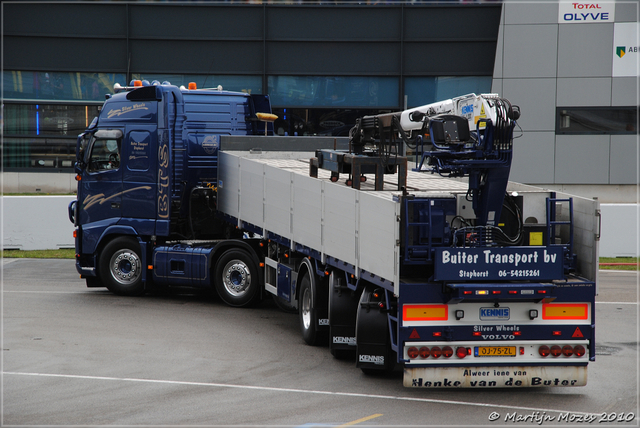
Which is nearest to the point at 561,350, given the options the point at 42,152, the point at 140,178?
the point at 140,178

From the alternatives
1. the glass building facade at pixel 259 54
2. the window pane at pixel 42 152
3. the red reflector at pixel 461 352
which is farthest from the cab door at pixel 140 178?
the window pane at pixel 42 152

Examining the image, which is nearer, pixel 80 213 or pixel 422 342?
pixel 422 342

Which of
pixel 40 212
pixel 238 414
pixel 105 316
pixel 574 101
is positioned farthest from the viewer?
→ pixel 574 101

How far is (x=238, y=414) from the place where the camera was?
8328mm

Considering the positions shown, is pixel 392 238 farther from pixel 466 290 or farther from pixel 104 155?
pixel 104 155

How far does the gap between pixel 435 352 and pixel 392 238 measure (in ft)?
4.51

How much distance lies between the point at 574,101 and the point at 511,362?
20507 mm

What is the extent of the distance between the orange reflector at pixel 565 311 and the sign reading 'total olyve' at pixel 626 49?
20.3m

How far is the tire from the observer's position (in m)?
11.5

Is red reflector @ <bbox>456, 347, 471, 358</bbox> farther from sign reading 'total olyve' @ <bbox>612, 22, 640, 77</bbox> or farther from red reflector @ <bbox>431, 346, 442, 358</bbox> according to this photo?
sign reading 'total olyve' @ <bbox>612, 22, 640, 77</bbox>

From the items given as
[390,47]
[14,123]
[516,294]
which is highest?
[390,47]

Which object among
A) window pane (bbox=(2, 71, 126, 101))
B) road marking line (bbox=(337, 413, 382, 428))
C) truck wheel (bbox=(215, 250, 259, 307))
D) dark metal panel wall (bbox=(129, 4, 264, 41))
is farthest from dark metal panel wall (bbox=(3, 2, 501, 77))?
road marking line (bbox=(337, 413, 382, 428))

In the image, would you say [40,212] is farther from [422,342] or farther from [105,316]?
[422,342]

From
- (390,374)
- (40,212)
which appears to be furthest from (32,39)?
(390,374)
